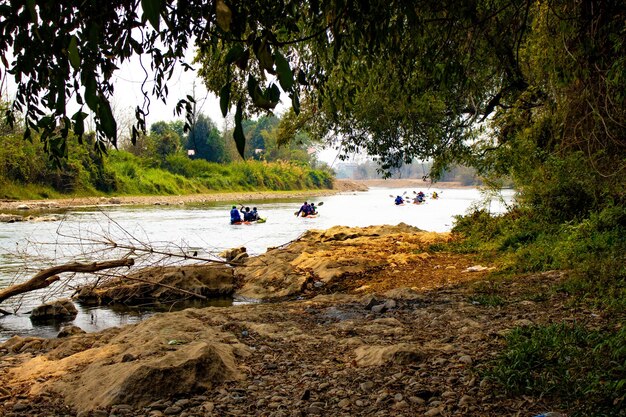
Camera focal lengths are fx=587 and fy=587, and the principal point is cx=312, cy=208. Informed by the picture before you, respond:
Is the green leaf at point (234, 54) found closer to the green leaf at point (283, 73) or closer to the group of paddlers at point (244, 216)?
the green leaf at point (283, 73)

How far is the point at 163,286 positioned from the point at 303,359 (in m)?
7.23

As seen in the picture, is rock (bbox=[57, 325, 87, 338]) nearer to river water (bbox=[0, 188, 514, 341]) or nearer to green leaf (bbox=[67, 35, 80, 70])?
river water (bbox=[0, 188, 514, 341])

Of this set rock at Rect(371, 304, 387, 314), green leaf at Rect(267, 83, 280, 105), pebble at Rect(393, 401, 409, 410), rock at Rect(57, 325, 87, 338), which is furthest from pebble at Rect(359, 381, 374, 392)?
rock at Rect(57, 325, 87, 338)

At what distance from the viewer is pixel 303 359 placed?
5.51 meters

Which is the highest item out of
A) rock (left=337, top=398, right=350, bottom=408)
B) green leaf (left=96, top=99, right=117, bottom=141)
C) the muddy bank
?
green leaf (left=96, top=99, right=117, bottom=141)

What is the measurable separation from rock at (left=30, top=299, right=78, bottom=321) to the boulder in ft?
2.43

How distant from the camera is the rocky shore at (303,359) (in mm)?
4250

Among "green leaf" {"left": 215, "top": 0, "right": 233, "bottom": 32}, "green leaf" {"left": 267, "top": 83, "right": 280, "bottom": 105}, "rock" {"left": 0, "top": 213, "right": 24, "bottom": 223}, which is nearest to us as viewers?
"green leaf" {"left": 215, "top": 0, "right": 233, "bottom": 32}

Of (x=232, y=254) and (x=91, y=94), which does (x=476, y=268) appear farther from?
(x=91, y=94)

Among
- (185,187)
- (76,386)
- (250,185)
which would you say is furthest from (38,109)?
(250,185)

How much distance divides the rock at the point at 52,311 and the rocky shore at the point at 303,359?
281 cm

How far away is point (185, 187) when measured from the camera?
56312 mm

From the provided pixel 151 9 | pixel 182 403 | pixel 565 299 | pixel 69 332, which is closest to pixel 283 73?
pixel 151 9

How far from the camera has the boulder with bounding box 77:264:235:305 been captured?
11.9 m
